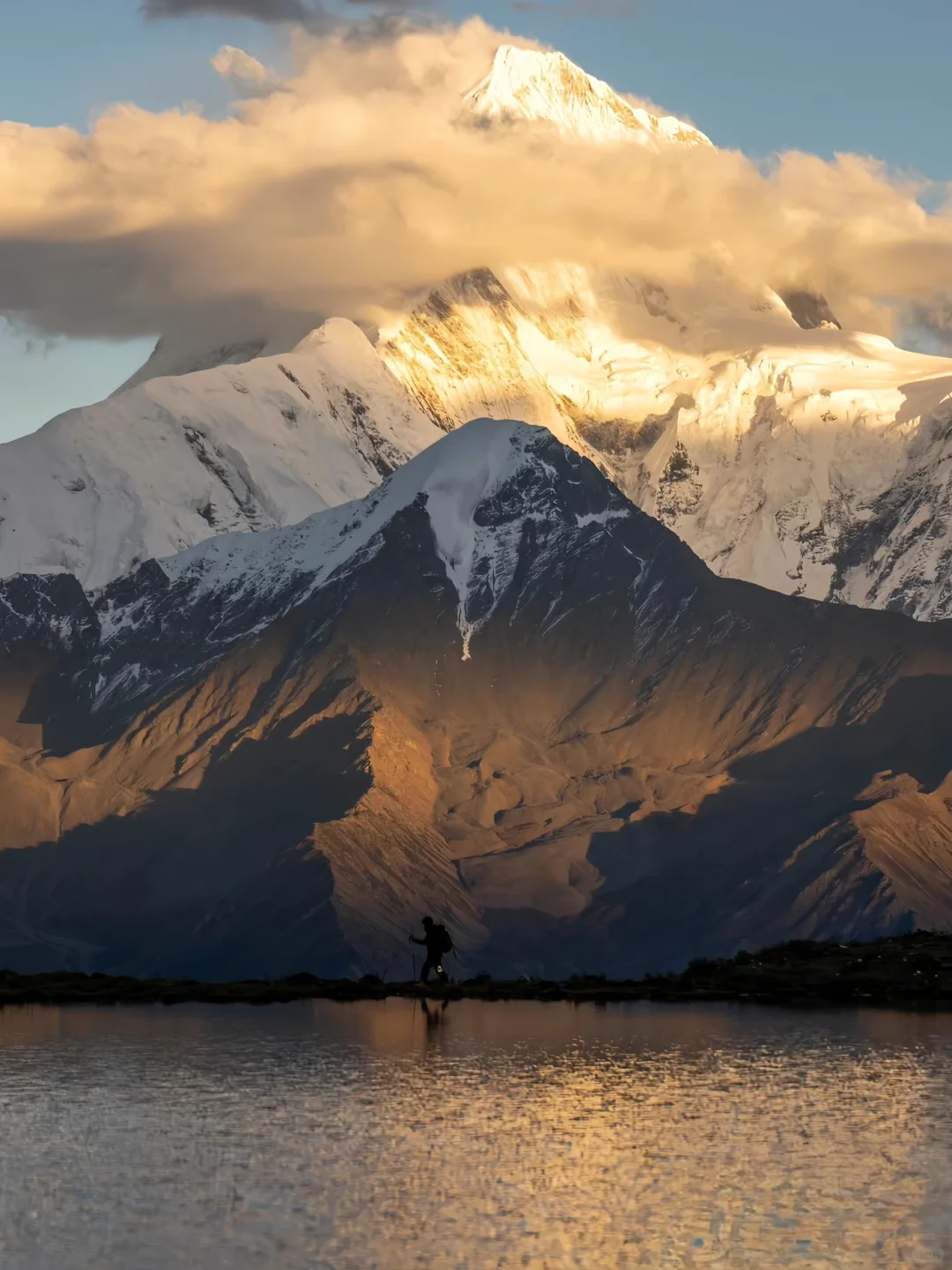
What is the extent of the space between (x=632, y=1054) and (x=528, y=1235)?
49.5 feet

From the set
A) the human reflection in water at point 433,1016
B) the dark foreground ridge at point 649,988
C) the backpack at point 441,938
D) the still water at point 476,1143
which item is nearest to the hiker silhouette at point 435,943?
the backpack at point 441,938

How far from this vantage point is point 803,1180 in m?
43.2

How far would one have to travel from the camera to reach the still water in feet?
129

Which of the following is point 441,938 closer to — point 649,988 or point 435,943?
point 435,943

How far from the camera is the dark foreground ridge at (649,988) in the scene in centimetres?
6494

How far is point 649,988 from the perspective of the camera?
6781cm

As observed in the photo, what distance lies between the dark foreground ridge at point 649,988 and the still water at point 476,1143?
4227 mm

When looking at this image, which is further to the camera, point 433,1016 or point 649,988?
point 649,988

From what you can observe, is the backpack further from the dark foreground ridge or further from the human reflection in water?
the human reflection in water

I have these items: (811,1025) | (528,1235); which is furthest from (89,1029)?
(528,1235)

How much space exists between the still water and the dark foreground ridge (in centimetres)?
423

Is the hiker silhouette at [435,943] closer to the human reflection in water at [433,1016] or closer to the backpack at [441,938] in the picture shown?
the backpack at [441,938]

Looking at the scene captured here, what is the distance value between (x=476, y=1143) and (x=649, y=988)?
22.4m

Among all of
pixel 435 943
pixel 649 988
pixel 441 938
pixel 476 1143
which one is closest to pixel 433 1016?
pixel 435 943
